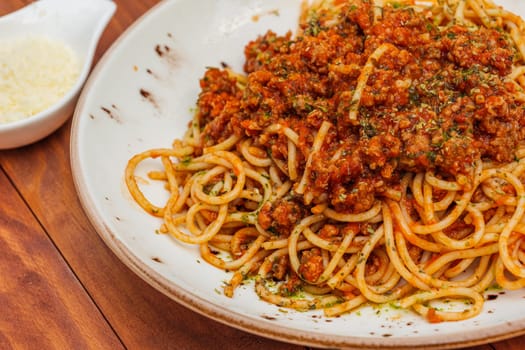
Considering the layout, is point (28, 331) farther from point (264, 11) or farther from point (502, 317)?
point (264, 11)

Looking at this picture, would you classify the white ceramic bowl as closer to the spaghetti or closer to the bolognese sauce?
the spaghetti

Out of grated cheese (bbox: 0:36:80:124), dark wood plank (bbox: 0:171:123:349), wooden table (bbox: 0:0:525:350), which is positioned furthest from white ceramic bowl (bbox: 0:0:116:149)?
dark wood plank (bbox: 0:171:123:349)

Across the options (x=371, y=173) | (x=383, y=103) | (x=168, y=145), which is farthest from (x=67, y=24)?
(x=371, y=173)

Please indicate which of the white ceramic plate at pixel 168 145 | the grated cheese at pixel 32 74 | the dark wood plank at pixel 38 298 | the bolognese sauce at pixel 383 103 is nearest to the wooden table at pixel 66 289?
the dark wood plank at pixel 38 298

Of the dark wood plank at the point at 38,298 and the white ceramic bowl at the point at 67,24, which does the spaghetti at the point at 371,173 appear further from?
the white ceramic bowl at the point at 67,24

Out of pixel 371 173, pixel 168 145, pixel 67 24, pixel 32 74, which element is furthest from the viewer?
pixel 67 24

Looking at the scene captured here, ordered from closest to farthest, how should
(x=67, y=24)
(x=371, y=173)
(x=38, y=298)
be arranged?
(x=371, y=173)
(x=38, y=298)
(x=67, y=24)

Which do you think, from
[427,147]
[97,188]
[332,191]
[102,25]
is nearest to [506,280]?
[427,147]

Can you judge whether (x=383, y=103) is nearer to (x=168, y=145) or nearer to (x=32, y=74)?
(x=168, y=145)
